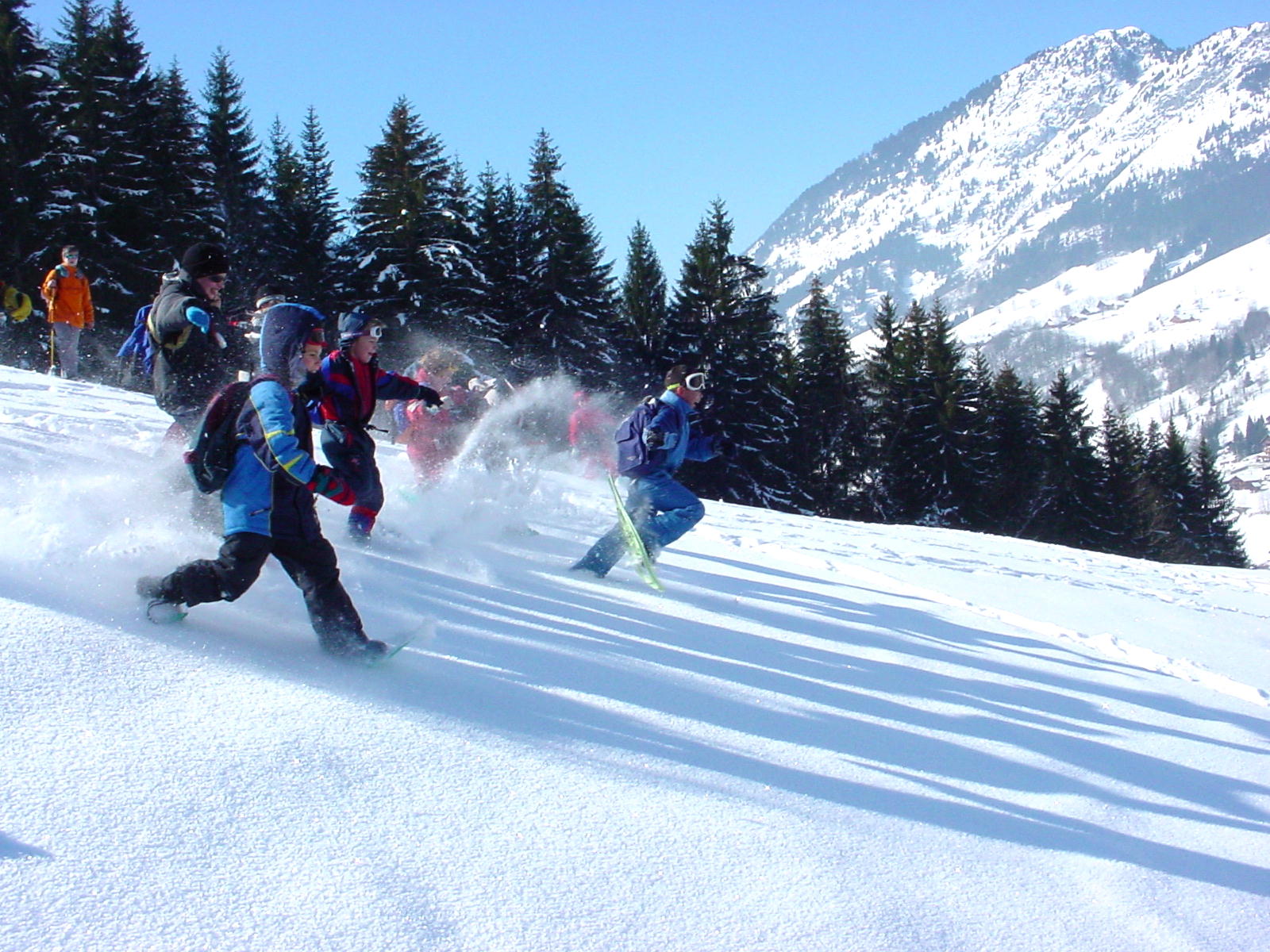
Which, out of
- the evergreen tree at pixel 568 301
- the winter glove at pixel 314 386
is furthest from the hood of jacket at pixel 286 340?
the evergreen tree at pixel 568 301

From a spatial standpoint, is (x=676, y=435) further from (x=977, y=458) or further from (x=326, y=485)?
(x=977, y=458)

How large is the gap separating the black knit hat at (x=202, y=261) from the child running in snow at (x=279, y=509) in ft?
3.61

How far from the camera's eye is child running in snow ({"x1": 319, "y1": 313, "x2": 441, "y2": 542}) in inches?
244

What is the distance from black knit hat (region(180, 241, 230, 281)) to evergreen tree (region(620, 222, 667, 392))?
35.0 metres

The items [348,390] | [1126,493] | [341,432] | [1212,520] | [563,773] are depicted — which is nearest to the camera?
[563,773]

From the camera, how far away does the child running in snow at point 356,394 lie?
6188 mm

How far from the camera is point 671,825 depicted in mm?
3266

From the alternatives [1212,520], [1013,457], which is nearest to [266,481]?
[1013,457]

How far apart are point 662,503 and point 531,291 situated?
29.9 metres

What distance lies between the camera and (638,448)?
7230mm

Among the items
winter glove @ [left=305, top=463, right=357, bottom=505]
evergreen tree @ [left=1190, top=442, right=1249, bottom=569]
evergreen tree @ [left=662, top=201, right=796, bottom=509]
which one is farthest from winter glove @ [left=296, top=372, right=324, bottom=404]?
evergreen tree @ [left=1190, top=442, right=1249, bottom=569]

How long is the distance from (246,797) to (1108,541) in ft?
185

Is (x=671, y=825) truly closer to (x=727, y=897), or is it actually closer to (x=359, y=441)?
(x=727, y=897)

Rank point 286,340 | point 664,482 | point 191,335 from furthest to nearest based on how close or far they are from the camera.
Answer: point 664,482
point 191,335
point 286,340
